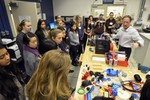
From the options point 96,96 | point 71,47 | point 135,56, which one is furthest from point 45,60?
point 135,56

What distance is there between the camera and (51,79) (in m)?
0.82

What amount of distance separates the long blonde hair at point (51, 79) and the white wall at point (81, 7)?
531cm

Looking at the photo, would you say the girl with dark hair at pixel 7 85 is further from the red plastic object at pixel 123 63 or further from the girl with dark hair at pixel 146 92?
the red plastic object at pixel 123 63

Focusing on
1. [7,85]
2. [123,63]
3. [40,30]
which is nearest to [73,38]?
[40,30]

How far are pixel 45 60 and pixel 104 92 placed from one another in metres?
0.81

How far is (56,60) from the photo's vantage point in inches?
33.3

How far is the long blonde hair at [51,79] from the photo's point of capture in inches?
32.2

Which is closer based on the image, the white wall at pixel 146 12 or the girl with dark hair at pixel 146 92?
the girl with dark hair at pixel 146 92

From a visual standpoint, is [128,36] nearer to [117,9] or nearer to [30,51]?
[30,51]

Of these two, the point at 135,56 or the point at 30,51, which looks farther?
the point at 135,56

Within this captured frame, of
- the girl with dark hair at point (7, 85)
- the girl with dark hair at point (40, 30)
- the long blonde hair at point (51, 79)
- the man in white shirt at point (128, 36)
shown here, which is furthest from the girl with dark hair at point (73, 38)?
the long blonde hair at point (51, 79)

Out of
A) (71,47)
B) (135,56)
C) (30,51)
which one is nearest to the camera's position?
(30,51)

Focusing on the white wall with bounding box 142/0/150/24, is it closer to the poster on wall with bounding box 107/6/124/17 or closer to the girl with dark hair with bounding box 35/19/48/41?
the poster on wall with bounding box 107/6/124/17

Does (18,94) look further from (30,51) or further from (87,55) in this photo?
(87,55)
